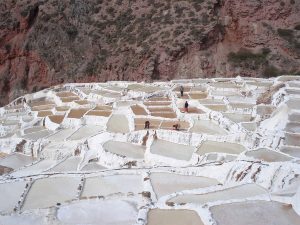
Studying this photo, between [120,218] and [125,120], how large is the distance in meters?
10.1

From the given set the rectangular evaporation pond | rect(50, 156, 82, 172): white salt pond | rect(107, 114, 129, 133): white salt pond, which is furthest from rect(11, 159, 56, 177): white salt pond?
A: the rectangular evaporation pond

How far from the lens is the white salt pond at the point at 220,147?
1447 centimetres

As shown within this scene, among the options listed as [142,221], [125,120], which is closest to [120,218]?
[142,221]

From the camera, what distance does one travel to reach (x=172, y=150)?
1517cm

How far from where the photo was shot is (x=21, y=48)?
36.3m

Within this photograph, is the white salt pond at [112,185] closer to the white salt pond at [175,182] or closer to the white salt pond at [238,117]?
the white salt pond at [175,182]

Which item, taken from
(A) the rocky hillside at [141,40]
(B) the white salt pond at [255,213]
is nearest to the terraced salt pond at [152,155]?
(B) the white salt pond at [255,213]

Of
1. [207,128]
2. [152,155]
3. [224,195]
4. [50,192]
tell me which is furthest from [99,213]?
[207,128]

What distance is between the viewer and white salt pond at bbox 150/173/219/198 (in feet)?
34.7

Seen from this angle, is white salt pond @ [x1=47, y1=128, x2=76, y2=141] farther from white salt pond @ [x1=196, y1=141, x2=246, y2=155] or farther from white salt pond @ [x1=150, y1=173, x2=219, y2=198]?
white salt pond @ [x1=150, y1=173, x2=219, y2=198]

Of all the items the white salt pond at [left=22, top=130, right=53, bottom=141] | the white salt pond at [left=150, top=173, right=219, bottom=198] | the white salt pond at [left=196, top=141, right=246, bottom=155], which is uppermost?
the white salt pond at [left=196, top=141, right=246, bottom=155]

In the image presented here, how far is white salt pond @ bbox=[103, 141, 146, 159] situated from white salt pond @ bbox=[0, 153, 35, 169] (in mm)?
3271

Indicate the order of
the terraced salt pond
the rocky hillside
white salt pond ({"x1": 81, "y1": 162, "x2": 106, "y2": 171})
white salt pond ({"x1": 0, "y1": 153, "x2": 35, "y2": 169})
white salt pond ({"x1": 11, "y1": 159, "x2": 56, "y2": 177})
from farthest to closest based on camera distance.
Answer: the rocky hillside → white salt pond ({"x1": 0, "y1": 153, "x2": 35, "y2": 169}) → white salt pond ({"x1": 81, "y1": 162, "x2": 106, "y2": 171}) → white salt pond ({"x1": 11, "y1": 159, "x2": 56, "y2": 177}) → the terraced salt pond

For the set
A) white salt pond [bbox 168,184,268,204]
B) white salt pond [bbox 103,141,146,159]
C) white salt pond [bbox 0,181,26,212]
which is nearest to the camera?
white salt pond [bbox 168,184,268,204]
